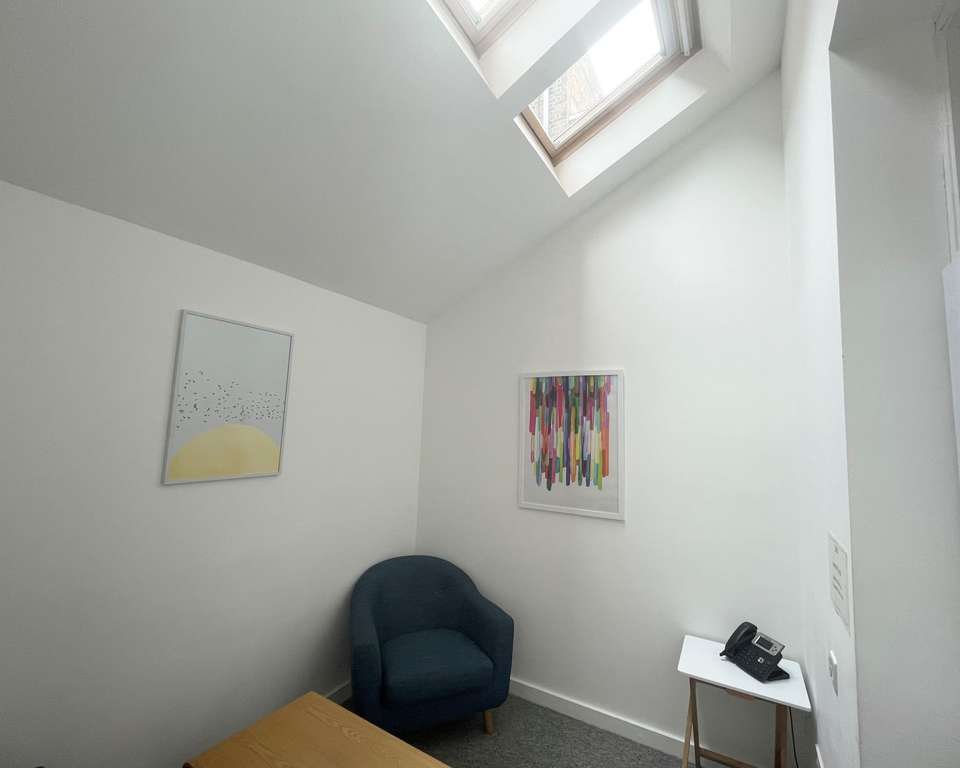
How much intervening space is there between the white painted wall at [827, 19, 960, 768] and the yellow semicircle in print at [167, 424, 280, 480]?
2.22 m

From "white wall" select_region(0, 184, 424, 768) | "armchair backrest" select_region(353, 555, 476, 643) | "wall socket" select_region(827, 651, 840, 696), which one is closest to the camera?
"wall socket" select_region(827, 651, 840, 696)

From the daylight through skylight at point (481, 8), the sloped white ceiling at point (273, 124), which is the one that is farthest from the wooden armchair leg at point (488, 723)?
the daylight through skylight at point (481, 8)

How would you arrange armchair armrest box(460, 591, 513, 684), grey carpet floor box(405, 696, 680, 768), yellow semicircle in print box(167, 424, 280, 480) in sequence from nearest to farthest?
yellow semicircle in print box(167, 424, 280, 480), grey carpet floor box(405, 696, 680, 768), armchair armrest box(460, 591, 513, 684)

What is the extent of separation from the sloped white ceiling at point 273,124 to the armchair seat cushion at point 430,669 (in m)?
2.07

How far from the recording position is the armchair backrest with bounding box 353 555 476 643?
238cm

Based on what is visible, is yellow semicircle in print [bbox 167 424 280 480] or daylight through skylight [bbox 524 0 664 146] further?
daylight through skylight [bbox 524 0 664 146]

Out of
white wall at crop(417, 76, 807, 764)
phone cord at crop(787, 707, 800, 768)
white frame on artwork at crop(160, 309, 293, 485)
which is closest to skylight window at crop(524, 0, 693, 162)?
white wall at crop(417, 76, 807, 764)

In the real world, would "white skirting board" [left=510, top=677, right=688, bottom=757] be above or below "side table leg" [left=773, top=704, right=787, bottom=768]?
below

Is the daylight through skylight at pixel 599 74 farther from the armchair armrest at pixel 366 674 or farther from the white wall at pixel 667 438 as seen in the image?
the armchair armrest at pixel 366 674

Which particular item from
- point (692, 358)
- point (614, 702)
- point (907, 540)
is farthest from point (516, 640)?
point (907, 540)

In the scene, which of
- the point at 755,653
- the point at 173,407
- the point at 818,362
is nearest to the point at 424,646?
the point at 755,653

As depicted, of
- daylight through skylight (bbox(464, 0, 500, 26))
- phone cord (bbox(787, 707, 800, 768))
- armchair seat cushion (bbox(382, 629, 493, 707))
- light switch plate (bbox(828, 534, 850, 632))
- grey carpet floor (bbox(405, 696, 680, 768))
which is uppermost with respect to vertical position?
daylight through skylight (bbox(464, 0, 500, 26))

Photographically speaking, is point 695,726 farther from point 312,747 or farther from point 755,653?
point 312,747

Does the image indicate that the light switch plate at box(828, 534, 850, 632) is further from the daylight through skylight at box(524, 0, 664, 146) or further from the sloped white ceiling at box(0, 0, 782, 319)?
the daylight through skylight at box(524, 0, 664, 146)
